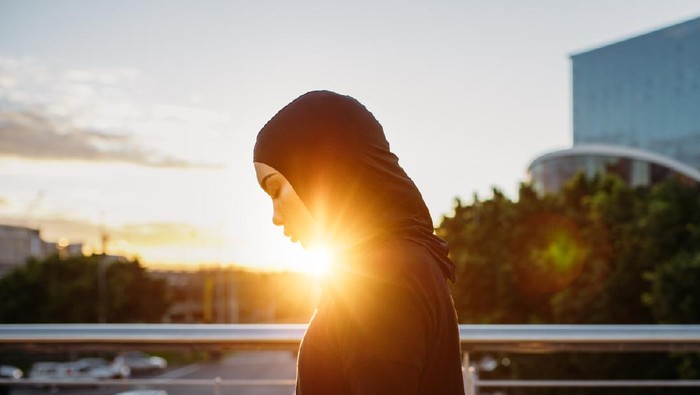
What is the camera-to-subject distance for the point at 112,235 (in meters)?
57.2

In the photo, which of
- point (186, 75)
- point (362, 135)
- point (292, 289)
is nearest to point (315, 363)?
point (362, 135)

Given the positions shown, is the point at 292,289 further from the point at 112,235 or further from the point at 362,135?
the point at 362,135

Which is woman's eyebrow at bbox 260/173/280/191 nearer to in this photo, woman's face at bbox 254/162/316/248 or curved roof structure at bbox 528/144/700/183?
woman's face at bbox 254/162/316/248

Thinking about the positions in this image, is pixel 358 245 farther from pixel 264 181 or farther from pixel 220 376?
pixel 220 376

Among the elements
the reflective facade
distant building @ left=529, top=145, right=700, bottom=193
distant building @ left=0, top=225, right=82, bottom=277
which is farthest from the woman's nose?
distant building @ left=0, top=225, right=82, bottom=277

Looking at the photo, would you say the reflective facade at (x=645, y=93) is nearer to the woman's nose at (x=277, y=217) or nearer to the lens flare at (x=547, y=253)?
the lens flare at (x=547, y=253)

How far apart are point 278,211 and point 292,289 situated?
7650 cm

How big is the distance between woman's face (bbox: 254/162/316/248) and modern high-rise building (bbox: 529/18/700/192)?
148ft

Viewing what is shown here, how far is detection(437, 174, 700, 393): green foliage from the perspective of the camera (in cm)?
1955

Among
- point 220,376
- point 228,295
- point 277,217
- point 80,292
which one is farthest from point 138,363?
point 277,217

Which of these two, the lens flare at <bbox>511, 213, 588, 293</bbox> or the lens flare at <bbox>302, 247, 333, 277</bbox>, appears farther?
the lens flare at <bbox>511, 213, 588, 293</bbox>

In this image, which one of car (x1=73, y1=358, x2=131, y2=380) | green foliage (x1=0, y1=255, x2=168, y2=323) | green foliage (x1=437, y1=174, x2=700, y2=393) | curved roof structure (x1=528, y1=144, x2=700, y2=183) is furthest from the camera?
curved roof structure (x1=528, y1=144, x2=700, y2=183)

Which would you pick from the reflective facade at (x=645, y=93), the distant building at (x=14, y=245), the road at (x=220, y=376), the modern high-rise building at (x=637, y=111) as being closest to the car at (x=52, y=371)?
the road at (x=220, y=376)

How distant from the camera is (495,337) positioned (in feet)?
10.1
